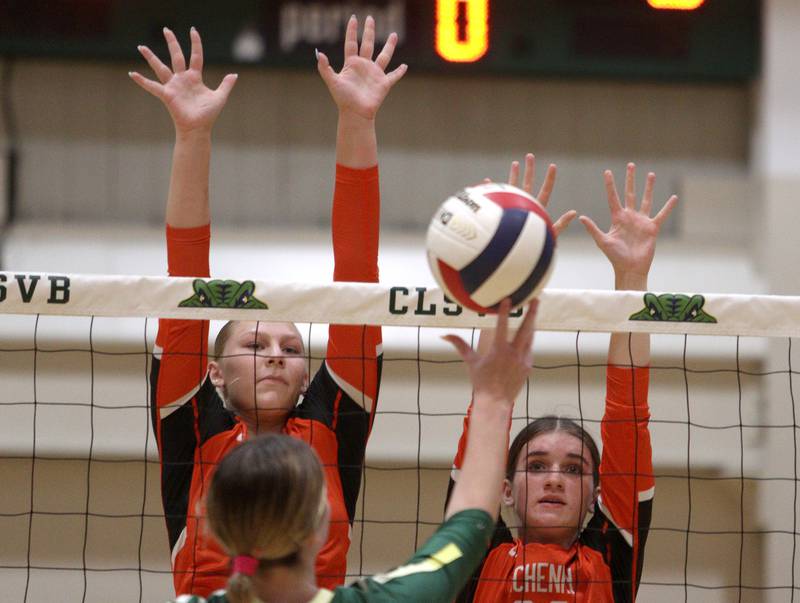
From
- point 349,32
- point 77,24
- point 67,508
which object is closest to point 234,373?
point 349,32

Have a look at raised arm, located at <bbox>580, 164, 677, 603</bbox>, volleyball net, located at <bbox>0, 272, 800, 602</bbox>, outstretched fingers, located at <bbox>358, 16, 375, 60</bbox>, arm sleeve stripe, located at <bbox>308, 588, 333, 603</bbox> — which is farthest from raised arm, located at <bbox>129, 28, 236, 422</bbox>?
volleyball net, located at <bbox>0, 272, 800, 602</bbox>

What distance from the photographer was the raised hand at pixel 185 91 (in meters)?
3.31

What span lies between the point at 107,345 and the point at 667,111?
141 inches

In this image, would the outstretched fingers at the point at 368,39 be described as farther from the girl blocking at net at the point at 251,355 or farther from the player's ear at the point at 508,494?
the player's ear at the point at 508,494

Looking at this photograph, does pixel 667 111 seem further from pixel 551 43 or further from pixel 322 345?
pixel 322 345

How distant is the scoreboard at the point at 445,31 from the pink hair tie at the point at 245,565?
4.52m

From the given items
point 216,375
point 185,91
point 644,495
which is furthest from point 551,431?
point 185,91

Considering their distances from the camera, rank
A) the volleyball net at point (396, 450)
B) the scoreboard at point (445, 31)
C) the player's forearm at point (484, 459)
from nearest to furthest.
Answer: the player's forearm at point (484, 459) < the volleyball net at point (396, 450) < the scoreboard at point (445, 31)

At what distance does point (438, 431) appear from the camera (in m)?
5.94

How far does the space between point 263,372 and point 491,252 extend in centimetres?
111

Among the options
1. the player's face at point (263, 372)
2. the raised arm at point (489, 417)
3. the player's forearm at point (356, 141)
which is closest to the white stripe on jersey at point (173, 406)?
the player's face at point (263, 372)

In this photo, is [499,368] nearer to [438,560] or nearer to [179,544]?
[438,560]

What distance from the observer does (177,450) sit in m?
3.36

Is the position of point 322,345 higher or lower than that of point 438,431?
higher
